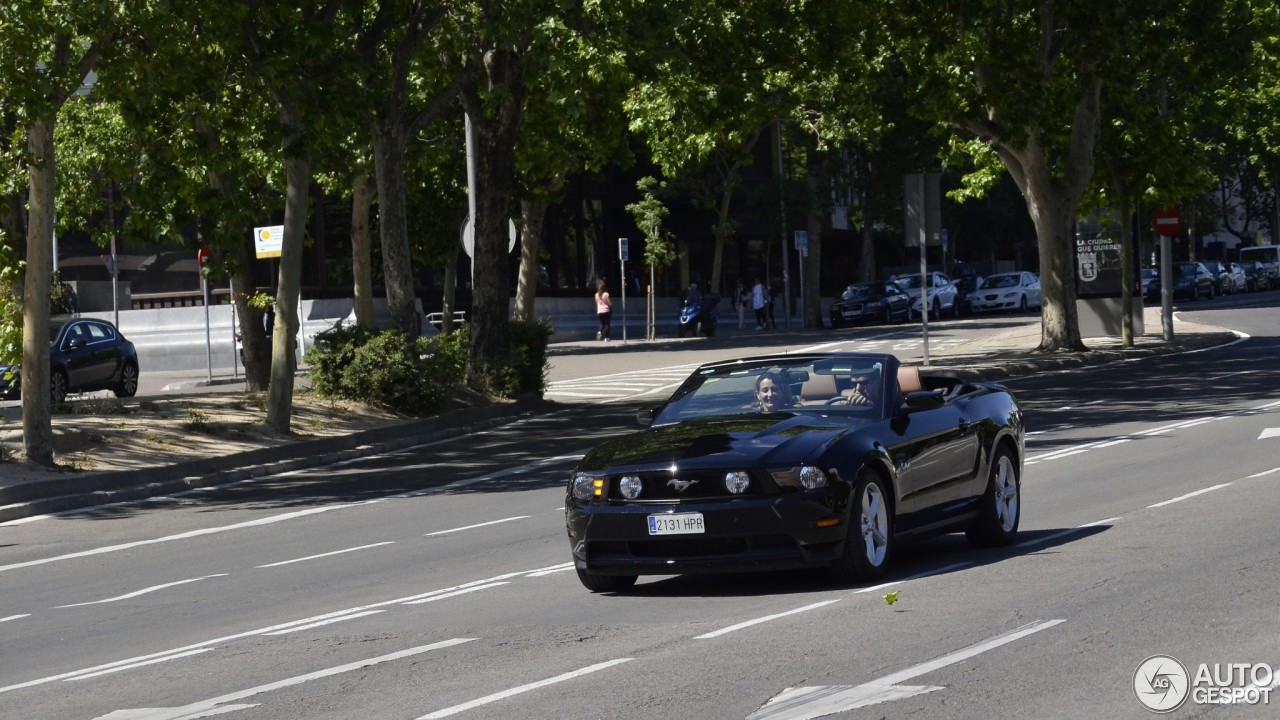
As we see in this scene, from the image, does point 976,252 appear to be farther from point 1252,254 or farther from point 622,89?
point 622,89

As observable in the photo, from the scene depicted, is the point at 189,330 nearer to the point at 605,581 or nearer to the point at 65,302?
the point at 65,302

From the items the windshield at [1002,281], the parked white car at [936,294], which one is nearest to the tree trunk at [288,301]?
the parked white car at [936,294]

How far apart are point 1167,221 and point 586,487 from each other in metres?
32.3

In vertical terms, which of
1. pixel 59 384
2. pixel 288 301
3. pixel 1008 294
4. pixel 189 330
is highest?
pixel 288 301

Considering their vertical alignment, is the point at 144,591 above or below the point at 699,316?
below

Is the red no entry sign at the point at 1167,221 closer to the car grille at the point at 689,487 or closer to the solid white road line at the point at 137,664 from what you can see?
the car grille at the point at 689,487

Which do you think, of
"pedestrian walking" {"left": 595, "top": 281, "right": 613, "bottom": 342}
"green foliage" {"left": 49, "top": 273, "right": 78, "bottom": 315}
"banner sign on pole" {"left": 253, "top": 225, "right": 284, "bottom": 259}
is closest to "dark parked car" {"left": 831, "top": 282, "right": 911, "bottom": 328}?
"pedestrian walking" {"left": 595, "top": 281, "right": 613, "bottom": 342}

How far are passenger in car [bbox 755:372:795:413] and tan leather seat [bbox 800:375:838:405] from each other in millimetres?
88

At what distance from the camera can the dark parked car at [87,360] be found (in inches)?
1288

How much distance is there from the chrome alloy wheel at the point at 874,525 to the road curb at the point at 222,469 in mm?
10589

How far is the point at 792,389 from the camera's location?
11297 millimetres

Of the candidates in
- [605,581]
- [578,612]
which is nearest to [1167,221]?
[605,581]

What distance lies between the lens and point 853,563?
10.2 metres

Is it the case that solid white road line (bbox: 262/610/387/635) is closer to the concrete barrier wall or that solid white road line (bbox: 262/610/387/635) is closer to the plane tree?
the plane tree
